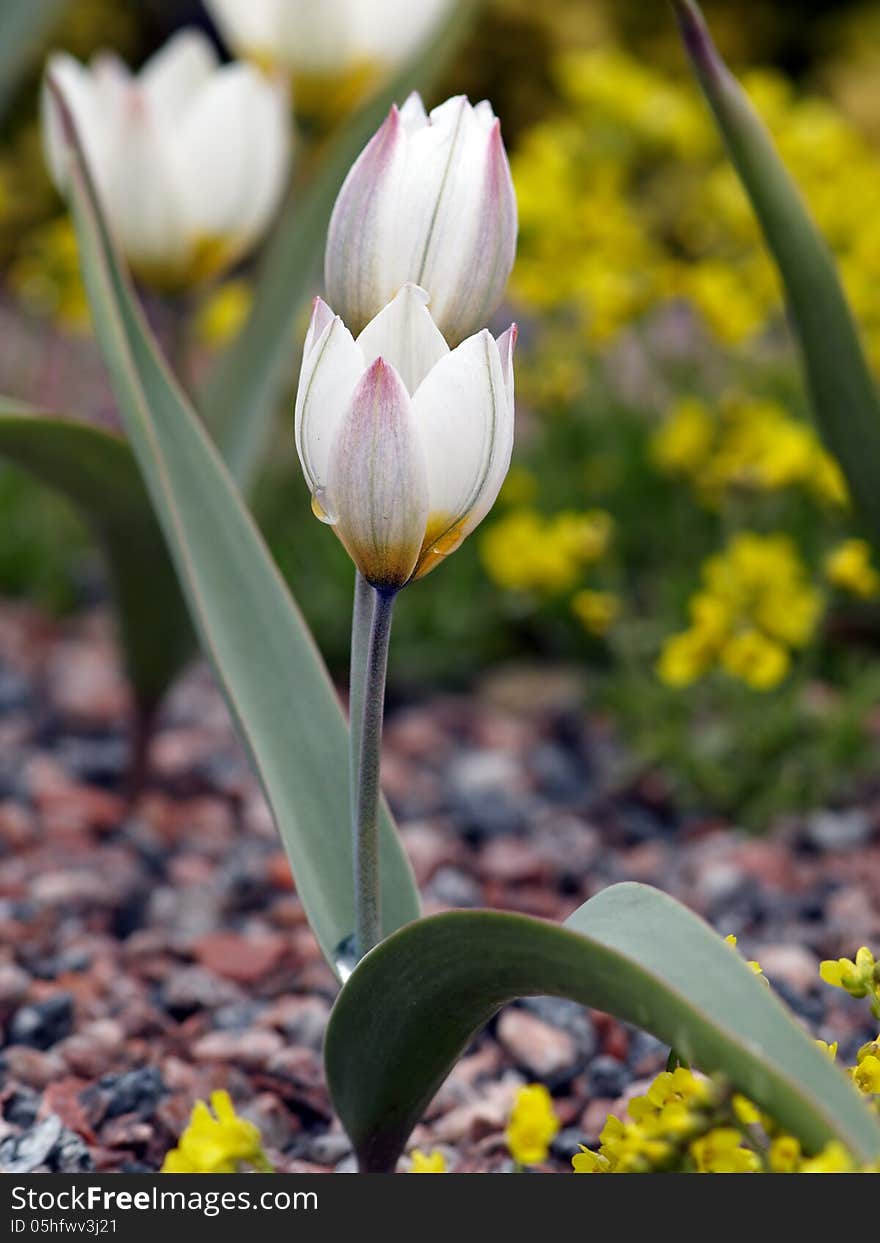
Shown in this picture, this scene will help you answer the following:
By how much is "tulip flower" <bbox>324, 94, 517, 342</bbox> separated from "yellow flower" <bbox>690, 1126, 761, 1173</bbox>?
460mm

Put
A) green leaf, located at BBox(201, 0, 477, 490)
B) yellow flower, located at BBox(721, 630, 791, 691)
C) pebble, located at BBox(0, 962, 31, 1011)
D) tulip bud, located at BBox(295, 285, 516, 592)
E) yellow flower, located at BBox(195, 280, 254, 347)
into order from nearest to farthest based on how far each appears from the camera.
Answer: tulip bud, located at BBox(295, 285, 516, 592) < pebble, located at BBox(0, 962, 31, 1011) < green leaf, located at BBox(201, 0, 477, 490) < yellow flower, located at BBox(721, 630, 791, 691) < yellow flower, located at BBox(195, 280, 254, 347)

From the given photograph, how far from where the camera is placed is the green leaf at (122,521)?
1272mm

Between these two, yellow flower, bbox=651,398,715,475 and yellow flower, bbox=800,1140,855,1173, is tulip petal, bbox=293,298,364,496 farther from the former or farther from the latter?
yellow flower, bbox=651,398,715,475

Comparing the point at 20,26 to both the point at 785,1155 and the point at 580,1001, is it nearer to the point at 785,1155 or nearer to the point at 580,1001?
the point at 580,1001

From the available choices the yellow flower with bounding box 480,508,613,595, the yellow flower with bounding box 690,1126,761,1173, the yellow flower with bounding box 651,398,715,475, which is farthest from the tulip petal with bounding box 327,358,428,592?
the yellow flower with bounding box 651,398,715,475

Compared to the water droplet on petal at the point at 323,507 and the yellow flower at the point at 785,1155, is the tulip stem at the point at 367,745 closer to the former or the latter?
the water droplet on petal at the point at 323,507

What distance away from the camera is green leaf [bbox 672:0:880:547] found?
3.70 ft

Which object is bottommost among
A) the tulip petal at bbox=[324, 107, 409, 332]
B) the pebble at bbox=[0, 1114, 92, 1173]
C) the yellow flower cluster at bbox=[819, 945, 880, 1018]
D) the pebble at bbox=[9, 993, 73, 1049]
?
the pebble at bbox=[9, 993, 73, 1049]

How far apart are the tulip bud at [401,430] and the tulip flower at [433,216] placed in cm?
5

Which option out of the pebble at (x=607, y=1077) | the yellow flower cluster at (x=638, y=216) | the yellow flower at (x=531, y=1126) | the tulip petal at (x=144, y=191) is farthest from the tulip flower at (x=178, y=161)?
the yellow flower at (x=531, y=1126)
